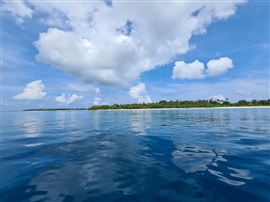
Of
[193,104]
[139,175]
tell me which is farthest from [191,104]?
[139,175]

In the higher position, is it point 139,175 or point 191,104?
point 191,104

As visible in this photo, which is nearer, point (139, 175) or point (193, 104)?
point (139, 175)

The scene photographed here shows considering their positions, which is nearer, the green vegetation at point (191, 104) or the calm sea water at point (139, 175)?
the calm sea water at point (139, 175)

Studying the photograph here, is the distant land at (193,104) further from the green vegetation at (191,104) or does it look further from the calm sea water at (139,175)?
the calm sea water at (139,175)

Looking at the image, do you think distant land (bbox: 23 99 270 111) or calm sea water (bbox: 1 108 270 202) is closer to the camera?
calm sea water (bbox: 1 108 270 202)

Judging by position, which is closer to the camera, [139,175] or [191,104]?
[139,175]

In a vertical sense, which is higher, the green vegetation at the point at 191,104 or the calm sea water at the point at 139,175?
the green vegetation at the point at 191,104

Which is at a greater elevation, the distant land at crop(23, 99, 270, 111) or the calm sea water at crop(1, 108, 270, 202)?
the distant land at crop(23, 99, 270, 111)

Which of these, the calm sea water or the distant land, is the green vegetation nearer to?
the distant land

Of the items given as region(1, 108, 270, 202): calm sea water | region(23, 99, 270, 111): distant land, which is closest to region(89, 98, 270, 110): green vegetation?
region(23, 99, 270, 111): distant land

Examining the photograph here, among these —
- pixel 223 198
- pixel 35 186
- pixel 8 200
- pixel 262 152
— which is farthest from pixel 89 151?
pixel 262 152

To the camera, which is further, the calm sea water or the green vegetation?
the green vegetation

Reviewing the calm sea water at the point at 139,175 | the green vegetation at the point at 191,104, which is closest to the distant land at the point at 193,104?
the green vegetation at the point at 191,104

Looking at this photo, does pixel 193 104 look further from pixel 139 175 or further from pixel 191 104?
pixel 139 175
